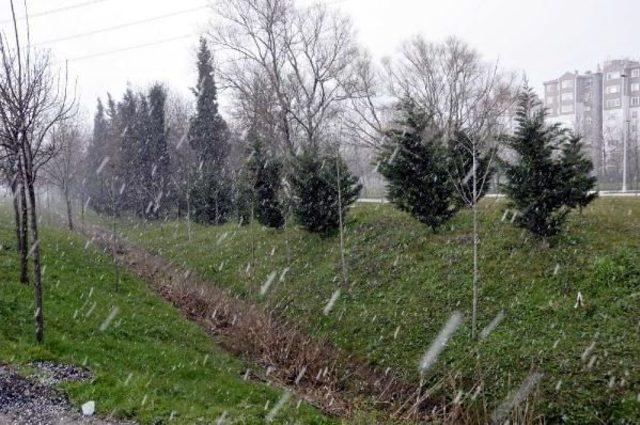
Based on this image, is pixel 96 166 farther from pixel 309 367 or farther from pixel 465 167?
pixel 309 367

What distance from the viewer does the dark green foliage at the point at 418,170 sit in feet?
54.1

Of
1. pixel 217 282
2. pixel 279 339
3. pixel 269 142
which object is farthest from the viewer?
pixel 269 142

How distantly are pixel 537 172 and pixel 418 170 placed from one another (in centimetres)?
417

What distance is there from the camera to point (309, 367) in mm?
10758

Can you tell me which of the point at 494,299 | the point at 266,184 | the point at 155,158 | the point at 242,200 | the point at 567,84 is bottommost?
the point at 494,299

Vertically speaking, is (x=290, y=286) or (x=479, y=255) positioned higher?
(x=479, y=255)

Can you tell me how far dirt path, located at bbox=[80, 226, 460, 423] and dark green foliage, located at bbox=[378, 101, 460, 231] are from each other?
238 inches

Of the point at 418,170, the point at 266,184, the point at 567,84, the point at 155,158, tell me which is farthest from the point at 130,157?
the point at 567,84

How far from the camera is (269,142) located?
25.6 metres

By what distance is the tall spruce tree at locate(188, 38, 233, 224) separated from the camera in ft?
108

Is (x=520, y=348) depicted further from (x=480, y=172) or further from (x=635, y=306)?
(x=480, y=172)

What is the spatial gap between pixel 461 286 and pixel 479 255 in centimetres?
155

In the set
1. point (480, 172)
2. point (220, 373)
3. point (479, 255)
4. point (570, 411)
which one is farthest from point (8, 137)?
point (480, 172)

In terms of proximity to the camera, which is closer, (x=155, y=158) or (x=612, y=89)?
(x=155, y=158)
